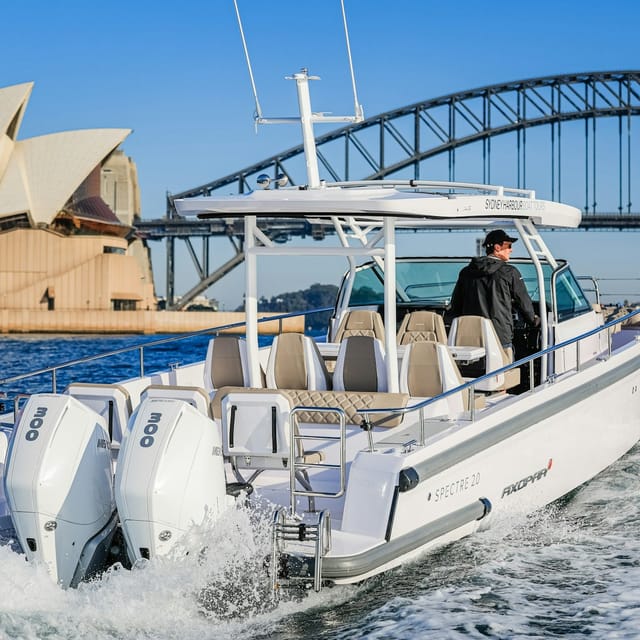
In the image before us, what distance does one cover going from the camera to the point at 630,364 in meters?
9.29

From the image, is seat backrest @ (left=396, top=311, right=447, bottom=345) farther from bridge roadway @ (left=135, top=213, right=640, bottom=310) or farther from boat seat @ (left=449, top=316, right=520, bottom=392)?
bridge roadway @ (left=135, top=213, right=640, bottom=310)

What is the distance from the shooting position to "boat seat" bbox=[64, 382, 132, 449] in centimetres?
673

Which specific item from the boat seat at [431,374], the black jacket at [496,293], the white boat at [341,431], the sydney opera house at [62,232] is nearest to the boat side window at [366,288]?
the white boat at [341,431]

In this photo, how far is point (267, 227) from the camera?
65125 mm

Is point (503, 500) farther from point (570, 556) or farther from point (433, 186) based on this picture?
point (433, 186)

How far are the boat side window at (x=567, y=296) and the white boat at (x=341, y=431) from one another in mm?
27

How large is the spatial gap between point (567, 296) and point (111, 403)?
15.3 ft

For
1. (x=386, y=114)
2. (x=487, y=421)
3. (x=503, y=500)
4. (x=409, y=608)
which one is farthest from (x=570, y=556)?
(x=386, y=114)

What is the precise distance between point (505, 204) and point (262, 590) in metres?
3.57

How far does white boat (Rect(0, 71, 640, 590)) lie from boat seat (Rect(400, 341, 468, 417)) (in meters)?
0.01

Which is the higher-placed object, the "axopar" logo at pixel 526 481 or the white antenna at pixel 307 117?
the white antenna at pixel 307 117

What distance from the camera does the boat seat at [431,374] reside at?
7.45 m

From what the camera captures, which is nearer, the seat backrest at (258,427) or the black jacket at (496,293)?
the seat backrest at (258,427)

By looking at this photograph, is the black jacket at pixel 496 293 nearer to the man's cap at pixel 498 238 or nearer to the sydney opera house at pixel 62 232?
the man's cap at pixel 498 238
